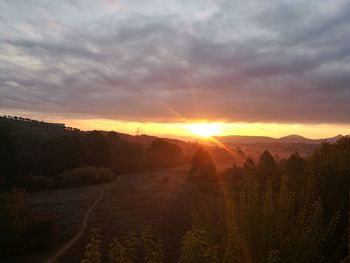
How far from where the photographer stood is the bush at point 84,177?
41159 millimetres

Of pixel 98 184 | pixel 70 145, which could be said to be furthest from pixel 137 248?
pixel 70 145

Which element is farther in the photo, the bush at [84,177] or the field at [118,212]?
the bush at [84,177]

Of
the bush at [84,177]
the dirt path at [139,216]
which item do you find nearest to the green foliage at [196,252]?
the dirt path at [139,216]

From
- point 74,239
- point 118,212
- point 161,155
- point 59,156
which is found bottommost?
point 74,239

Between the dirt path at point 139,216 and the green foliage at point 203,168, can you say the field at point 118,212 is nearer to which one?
the dirt path at point 139,216

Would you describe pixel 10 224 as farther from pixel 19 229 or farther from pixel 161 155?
pixel 161 155

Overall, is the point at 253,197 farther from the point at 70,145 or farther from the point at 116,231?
the point at 70,145

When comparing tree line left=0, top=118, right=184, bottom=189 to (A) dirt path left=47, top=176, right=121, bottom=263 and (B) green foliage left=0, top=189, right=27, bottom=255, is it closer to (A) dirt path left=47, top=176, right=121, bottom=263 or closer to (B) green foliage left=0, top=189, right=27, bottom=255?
(A) dirt path left=47, top=176, right=121, bottom=263

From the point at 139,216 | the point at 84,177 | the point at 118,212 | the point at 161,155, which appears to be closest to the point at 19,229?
the point at 139,216

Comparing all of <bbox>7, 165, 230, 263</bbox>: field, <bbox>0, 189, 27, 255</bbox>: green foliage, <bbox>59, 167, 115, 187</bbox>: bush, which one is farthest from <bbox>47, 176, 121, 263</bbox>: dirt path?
<bbox>59, 167, 115, 187</bbox>: bush

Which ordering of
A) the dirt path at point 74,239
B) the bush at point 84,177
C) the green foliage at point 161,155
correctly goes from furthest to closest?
the green foliage at point 161,155 < the bush at point 84,177 < the dirt path at point 74,239

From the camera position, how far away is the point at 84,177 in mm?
42438

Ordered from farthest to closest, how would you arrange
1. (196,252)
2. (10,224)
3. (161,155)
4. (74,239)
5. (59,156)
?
1. (161,155)
2. (59,156)
3. (74,239)
4. (10,224)
5. (196,252)

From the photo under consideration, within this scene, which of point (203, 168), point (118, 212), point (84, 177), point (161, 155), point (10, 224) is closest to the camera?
point (10, 224)
